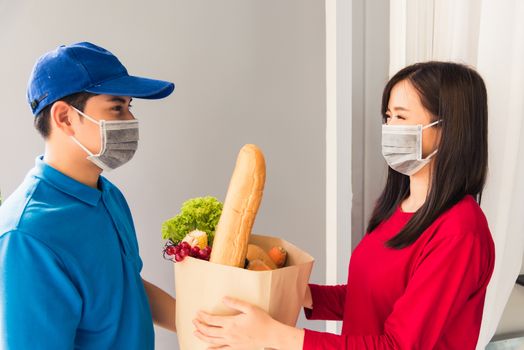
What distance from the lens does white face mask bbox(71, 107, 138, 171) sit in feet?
3.40

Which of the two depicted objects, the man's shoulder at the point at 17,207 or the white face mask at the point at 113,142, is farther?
the white face mask at the point at 113,142

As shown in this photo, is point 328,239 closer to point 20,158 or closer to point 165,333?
point 165,333

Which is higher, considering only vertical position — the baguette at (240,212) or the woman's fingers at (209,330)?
the baguette at (240,212)

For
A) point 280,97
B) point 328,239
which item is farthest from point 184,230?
point 280,97

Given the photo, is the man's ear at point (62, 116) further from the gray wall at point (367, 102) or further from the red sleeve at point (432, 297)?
the gray wall at point (367, 102)

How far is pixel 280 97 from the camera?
174 cm

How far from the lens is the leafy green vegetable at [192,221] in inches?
42.9

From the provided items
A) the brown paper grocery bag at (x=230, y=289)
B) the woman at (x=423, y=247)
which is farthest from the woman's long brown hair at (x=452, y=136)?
the brown paper grocery bag at (x=230, y=289)

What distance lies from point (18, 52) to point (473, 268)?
4.71ft

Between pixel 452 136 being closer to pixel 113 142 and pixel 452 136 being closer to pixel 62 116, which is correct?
pixel 113 142

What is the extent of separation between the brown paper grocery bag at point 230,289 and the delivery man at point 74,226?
0.15 metres

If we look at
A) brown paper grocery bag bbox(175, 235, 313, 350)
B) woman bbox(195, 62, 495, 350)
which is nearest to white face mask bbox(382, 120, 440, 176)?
woman bbox(195, 62, 495, 350)

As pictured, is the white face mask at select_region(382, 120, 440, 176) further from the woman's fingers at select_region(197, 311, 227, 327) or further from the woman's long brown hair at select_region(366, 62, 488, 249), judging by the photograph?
the woman's fingers at select_region(197, 311, 227, 327)

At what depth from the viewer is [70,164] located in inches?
41.1
